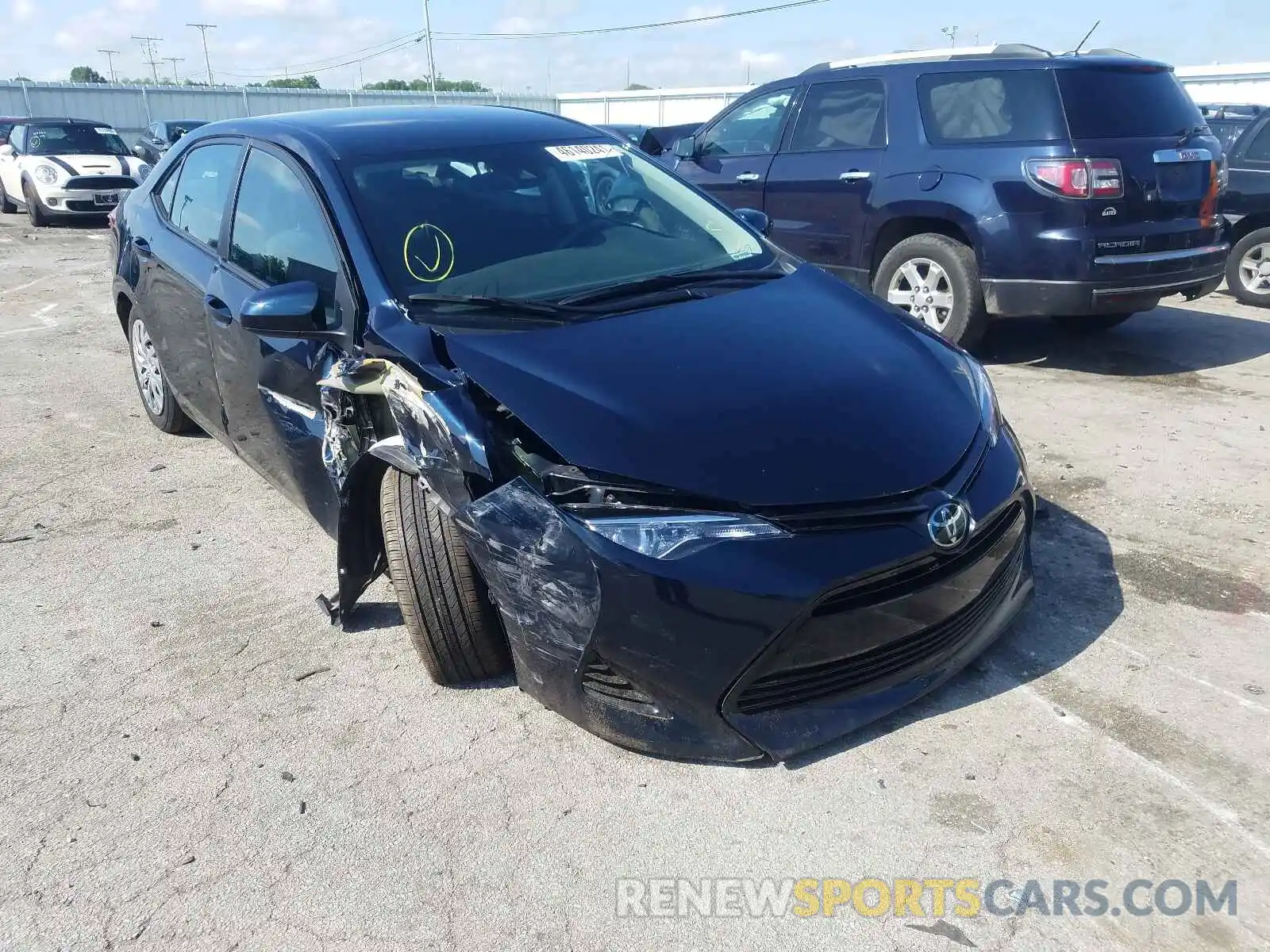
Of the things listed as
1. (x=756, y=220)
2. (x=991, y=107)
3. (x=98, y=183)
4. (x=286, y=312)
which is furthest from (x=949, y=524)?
(x=98, y=183)

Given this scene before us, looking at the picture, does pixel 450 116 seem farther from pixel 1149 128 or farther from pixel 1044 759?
pixel 1149 128

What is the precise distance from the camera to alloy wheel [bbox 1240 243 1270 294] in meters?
8.47

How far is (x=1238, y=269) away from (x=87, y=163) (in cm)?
1589

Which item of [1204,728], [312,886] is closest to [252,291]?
[312,886]

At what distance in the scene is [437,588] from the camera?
2871 mm

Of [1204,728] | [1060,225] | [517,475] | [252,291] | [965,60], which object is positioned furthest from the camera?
[965,60]

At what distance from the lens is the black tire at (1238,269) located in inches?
331

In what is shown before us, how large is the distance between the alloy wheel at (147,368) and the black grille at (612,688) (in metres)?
3.59

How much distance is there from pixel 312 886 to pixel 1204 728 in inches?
93.1

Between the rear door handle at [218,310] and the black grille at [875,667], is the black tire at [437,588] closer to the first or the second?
the black grille at [875,667]

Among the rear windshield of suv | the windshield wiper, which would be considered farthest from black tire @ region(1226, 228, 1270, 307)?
the windshield wiper

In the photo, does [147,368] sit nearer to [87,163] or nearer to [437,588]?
[437,588]

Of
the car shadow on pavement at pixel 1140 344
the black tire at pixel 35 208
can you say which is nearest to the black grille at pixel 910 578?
the car shadow on pavement at pixel 1140 344

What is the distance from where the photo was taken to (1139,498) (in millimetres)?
4375
